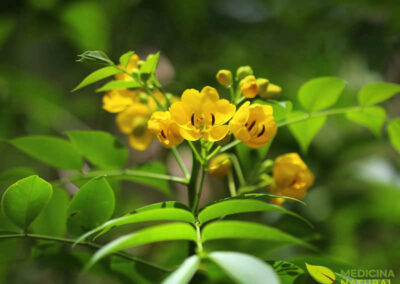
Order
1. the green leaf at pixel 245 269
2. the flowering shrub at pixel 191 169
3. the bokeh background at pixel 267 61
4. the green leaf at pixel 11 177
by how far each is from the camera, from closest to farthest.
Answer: the green leaf at pixel 245 269, the flowering shrub at pixel 191 169, the green leaf at pixel 11 177, the bokeh background at pixel 267 61

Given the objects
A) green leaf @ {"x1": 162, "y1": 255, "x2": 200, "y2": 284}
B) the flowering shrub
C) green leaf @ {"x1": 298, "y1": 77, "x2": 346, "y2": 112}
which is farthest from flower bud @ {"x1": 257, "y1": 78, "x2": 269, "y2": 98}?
green leaf @ {"x1": 162, "y1": 255, "x2": 200, "y2": 284}

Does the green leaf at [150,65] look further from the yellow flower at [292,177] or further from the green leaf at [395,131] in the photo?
the green leaf at [395,131]

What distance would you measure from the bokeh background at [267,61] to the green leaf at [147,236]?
95cm

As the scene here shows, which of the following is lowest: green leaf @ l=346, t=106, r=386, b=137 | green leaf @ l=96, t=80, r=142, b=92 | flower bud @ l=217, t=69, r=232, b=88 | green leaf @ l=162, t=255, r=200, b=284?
green leaf @ l=162, t=255, r=200, b=284

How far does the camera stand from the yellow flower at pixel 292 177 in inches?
30.4

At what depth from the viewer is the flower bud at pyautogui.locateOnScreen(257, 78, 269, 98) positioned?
739 mm

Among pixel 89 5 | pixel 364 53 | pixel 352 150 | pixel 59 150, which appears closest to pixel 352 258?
pixel 352 150

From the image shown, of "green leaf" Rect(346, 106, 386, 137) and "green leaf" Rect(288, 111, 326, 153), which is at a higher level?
"green leaf" Rect(346, 106, 386, 137)

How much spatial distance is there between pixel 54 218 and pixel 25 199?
213 mm

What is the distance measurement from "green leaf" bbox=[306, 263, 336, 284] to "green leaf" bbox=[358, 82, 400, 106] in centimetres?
37

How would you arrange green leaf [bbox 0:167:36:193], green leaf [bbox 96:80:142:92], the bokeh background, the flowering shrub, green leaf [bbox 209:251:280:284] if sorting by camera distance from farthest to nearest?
the bokeh background
green leaf [bbox 0:167:36:193]
green leaf [bbox 96:80:142:92]
the flowering shrub
green leaf [bbox 209:251:280:284]

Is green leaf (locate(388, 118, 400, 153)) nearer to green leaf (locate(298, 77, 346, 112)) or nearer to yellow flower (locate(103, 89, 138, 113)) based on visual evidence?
green leaf (locate(298, 77, 346, 112))

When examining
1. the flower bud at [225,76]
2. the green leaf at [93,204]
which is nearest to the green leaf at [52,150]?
the green leaf at [93,204]

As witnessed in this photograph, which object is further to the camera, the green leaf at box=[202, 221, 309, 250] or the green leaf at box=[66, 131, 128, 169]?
the green leaf at box=[66, 131, 128, 169]
